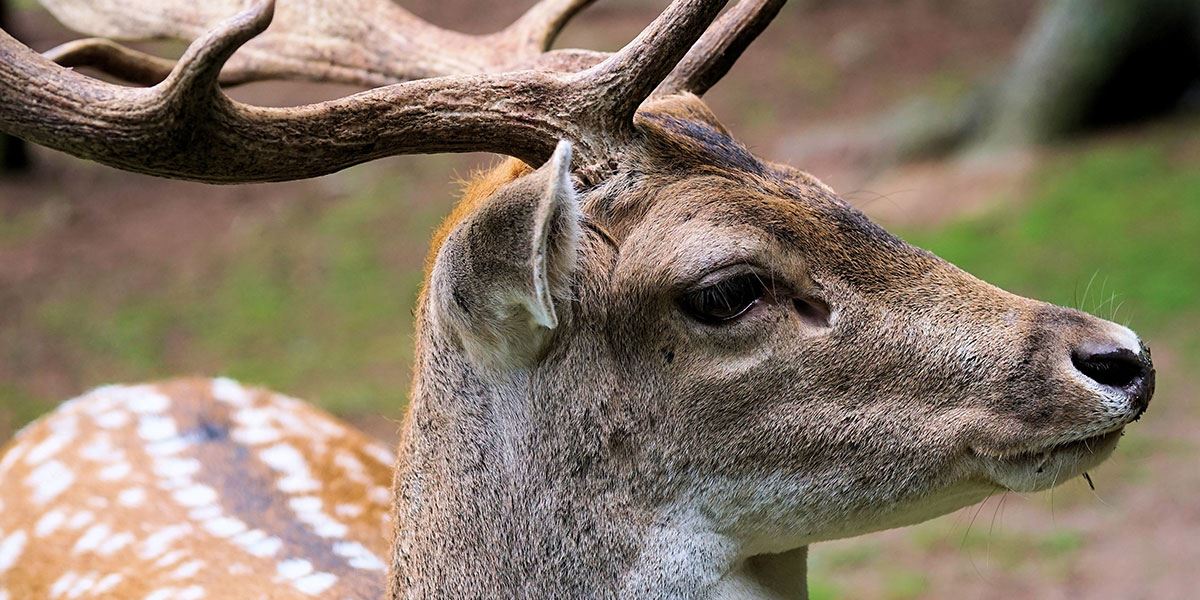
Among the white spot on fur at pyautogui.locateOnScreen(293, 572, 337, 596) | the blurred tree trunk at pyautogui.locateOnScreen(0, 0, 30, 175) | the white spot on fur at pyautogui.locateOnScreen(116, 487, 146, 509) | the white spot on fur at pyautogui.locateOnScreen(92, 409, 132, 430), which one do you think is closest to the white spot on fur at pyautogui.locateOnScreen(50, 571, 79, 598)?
the white spot on fur at pyautogui.locateOnScreen(116, 487, 146, 509)

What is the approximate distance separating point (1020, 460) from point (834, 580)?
3.20m

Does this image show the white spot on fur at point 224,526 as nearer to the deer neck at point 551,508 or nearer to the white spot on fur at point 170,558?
the white spot on fur at point 170,558

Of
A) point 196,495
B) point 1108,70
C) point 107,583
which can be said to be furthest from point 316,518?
point 1108,70

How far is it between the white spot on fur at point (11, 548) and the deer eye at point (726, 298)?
2259 millimetres

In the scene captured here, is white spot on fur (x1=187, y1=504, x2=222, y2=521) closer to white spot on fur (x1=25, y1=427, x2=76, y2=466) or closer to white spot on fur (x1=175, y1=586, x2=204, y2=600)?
white spot on fur (x1=175, y1=586, x2=204, y2=600)

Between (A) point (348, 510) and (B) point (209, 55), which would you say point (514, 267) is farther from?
(A) point (348, 510)

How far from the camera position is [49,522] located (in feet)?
12.4

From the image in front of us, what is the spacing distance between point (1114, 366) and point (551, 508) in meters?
1.08

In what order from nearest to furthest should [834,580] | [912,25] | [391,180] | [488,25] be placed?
[834,580] → [391,180] → [912,25] → [488,25]

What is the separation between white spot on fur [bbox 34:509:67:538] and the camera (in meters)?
3.76

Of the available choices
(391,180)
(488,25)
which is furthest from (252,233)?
(488,25)

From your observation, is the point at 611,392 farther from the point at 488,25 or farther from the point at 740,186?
the point at 488,25

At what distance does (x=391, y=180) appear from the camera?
11211mm

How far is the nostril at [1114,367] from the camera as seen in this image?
8.15 ft
